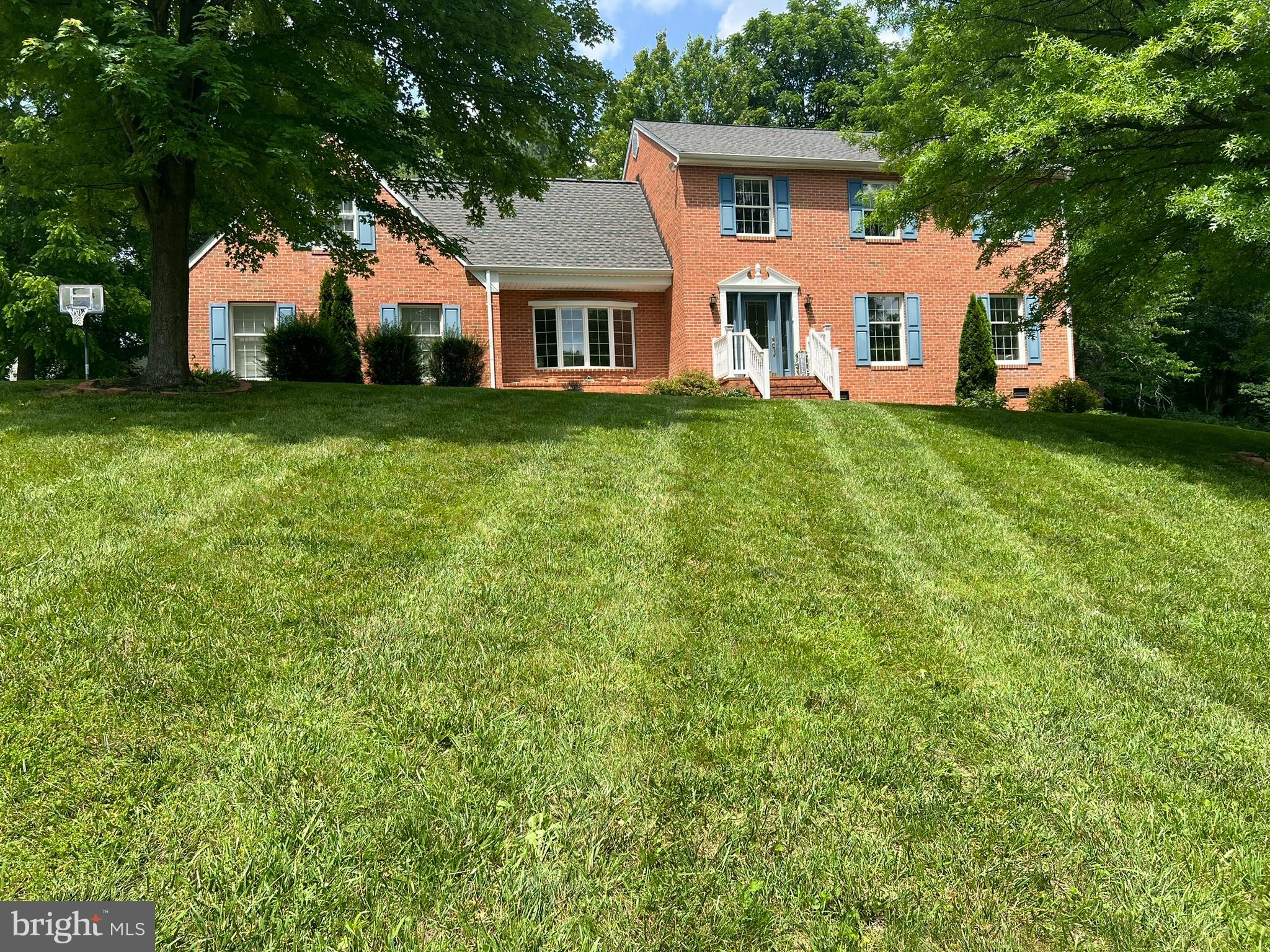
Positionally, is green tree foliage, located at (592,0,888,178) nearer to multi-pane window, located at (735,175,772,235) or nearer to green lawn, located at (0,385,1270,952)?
multi-pane window, located at (735,175,772,235)

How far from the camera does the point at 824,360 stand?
55.9 feet

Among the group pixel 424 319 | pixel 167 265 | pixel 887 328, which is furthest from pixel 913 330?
pixel 167 265

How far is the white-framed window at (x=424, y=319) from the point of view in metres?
17.7

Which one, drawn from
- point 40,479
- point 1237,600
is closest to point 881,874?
point 1237,600

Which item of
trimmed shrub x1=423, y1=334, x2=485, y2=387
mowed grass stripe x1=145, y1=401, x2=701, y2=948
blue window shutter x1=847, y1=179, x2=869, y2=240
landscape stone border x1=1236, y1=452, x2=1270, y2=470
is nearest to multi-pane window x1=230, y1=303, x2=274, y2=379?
trimmed shrub x1=423, y1=334, x2=485, y2=387

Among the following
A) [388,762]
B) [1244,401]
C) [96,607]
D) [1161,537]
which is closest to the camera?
[388,762]

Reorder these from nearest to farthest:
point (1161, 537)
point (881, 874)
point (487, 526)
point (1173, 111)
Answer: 1. point (881, 874)
2. point (487, 526)
3. point (1161, 537)
4. point (1173, 111)

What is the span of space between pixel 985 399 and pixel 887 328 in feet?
9.92

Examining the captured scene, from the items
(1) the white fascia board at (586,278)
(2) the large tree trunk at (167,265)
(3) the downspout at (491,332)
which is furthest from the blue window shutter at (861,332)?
(2) the large tree trunk at (167,265)

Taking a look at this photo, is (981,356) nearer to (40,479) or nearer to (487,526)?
(487,526)

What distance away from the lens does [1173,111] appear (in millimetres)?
6738

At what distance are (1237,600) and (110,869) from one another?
18.4 feet

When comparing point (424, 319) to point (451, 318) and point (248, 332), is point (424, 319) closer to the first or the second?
point (451, 318)

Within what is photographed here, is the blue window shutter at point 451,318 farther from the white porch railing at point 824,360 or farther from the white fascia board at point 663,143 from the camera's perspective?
the white porch railing at point 824,360
